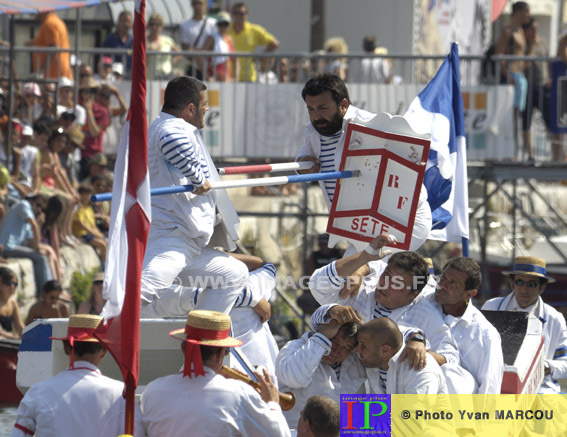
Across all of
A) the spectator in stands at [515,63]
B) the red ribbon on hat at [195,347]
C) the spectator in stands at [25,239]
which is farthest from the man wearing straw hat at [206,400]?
the spectator in stands at [515,63]

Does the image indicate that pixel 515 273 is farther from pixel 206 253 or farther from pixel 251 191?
pixel 251 191

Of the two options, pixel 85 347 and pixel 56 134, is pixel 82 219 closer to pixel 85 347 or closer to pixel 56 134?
pixel 56 134

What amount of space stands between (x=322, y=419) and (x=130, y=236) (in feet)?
4.33

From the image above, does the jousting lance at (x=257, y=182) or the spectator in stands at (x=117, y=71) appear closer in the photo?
the jousting lance at (x=257, y=182)

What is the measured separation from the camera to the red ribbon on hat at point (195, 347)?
5.85m

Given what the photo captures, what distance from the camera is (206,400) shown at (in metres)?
5.81

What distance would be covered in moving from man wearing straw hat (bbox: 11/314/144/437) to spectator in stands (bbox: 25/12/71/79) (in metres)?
9.46

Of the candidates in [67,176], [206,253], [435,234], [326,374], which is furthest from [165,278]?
[67,176]

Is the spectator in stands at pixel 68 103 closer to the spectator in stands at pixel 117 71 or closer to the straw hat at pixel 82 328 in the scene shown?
the spectator in stands at pixel 117 71

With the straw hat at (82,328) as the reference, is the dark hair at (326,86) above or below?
above

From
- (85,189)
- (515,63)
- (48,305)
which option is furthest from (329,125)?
(515,63)

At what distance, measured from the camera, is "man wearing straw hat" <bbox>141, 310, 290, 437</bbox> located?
19.1 ft

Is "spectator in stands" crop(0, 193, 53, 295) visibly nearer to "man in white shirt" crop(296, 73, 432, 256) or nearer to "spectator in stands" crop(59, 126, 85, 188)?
"spectator in stands" crop(59, 126, 85, 188)

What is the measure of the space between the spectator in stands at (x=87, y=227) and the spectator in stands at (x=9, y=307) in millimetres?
2028
